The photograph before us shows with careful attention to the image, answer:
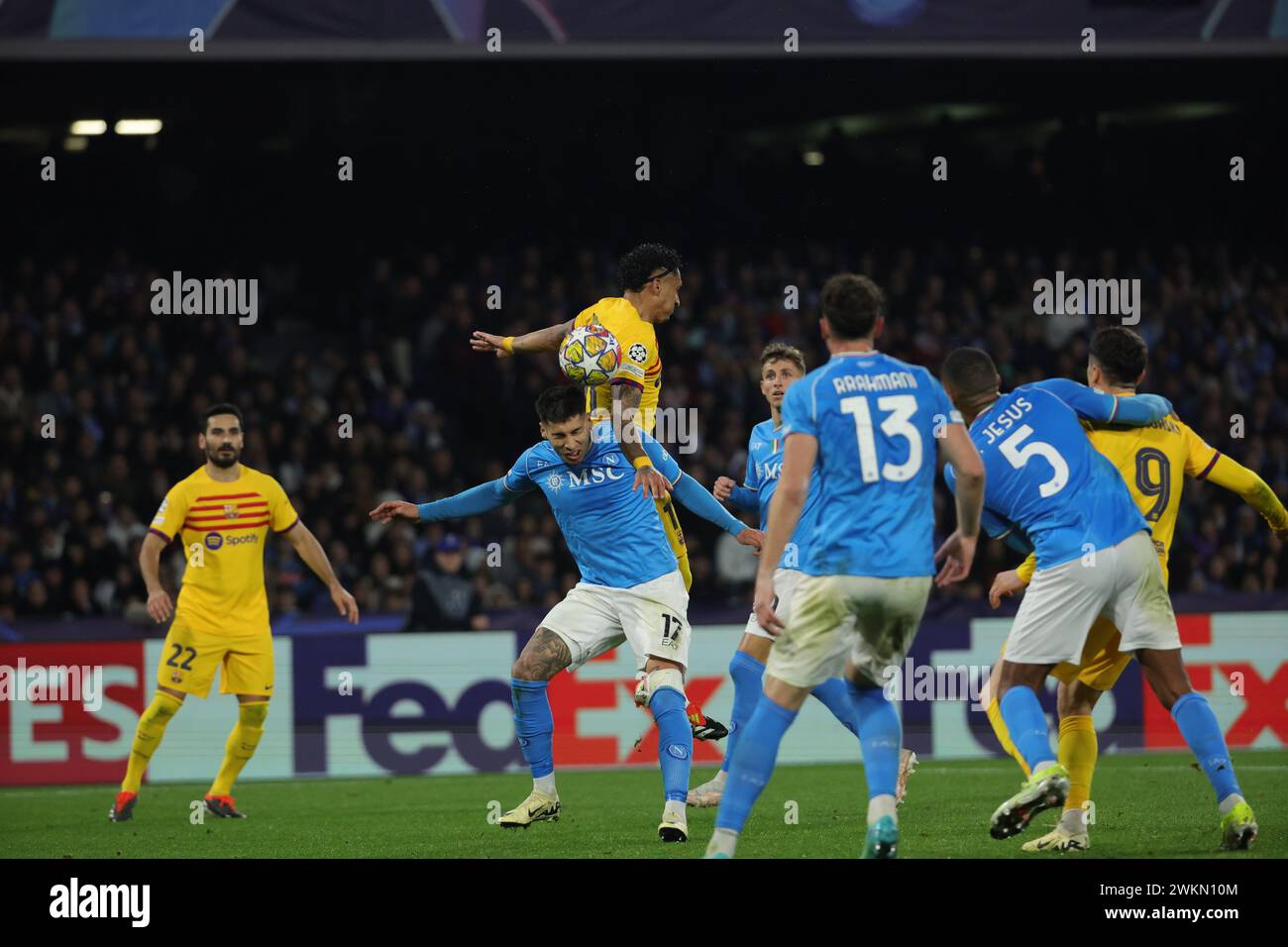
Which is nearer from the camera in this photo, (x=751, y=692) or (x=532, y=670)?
(x=532, y=670)

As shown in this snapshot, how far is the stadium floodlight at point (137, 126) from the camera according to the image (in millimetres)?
20594

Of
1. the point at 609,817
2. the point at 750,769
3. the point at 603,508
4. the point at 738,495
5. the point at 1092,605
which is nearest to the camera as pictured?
the point at 750,769

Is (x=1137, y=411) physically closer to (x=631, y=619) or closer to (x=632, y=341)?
(x=632, y=341)

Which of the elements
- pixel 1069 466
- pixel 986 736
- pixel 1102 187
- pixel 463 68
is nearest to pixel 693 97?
pixel 463 68

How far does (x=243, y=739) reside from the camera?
10375 mm

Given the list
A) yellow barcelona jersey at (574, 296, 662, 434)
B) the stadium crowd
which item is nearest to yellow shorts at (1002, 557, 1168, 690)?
yellow barcelona jersey at (574, 296, 662, 434)

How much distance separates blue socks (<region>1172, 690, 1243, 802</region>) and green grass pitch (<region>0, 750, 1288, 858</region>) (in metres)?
0.31

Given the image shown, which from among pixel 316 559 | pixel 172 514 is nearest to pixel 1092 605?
pixel 316 559

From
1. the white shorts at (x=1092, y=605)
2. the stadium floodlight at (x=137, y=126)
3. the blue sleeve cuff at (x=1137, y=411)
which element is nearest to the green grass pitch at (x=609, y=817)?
the white shorts at (x=1092, y=605)

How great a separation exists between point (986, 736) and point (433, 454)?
22.0 feet

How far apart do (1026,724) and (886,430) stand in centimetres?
153

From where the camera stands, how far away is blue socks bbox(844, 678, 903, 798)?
6473 millimetres

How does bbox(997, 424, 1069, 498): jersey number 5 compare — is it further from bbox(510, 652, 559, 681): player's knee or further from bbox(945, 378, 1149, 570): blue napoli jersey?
bbox(510, 652, 559, 681): player's knee

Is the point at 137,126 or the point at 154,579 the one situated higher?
the point at 137,126
